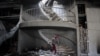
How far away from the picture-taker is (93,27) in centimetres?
1362

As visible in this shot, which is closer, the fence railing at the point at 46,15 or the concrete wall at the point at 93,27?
the concrete wall at the point at 93,27

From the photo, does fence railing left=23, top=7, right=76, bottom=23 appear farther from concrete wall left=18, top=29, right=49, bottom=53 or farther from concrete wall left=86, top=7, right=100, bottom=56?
concrete wall left=18, top=29, right=49, bottom=53

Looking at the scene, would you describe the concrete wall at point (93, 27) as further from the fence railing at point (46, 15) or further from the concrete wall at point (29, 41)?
the concrete wall at point (29, 41)

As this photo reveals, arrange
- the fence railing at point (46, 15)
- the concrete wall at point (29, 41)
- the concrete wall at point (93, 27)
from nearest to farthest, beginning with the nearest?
the concrete wall at point (29, 41) < the concrete wall at point (93, 27) < the fence railing at point (46, 15)

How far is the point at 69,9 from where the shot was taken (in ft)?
49.7

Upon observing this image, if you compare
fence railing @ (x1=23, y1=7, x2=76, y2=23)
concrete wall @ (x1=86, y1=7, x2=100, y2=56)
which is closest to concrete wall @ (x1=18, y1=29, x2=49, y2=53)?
fence railing @ (x1=23, y1=7, x2=76, y2=23)

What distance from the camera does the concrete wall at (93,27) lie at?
13302mm

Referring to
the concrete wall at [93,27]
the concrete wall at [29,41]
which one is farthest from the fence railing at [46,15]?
the concrete wall at [29,41]

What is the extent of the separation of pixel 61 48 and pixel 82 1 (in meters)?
4.57

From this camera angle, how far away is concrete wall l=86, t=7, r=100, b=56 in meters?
13.3

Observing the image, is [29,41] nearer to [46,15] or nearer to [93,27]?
[46,15]

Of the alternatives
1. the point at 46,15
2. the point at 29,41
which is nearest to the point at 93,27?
the point at 46,15

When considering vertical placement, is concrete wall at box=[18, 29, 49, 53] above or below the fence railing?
below

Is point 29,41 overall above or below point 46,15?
below
